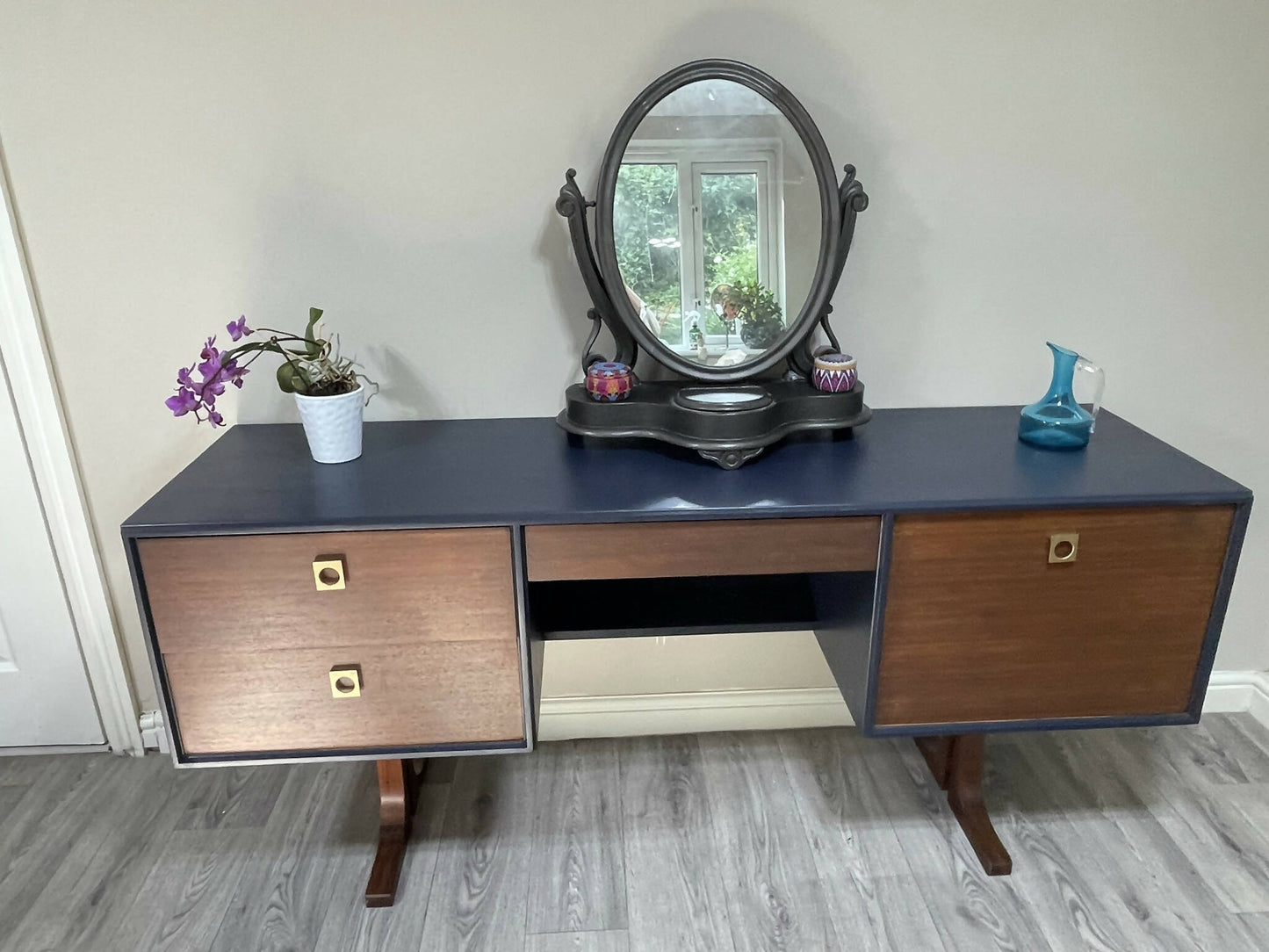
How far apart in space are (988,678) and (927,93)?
0.97 metres

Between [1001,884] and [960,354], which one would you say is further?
[960,354]

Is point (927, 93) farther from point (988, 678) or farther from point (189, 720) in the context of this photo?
point (189, 720)

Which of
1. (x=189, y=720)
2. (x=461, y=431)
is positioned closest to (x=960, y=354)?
(x=461, y=431)

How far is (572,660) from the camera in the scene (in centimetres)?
186

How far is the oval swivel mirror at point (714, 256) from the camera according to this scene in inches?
55.7

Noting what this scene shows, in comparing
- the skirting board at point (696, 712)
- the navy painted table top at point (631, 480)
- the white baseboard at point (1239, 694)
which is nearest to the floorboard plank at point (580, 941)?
the skirting board at point (696, 712)

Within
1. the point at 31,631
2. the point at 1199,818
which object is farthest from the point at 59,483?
the point at 1199,818

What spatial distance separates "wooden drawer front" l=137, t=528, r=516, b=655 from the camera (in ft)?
4.10

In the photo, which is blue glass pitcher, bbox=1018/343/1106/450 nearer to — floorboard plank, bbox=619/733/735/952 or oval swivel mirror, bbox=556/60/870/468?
oval swivel mirror, bbox=556/60/870/468

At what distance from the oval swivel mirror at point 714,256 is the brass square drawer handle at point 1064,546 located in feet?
1.20

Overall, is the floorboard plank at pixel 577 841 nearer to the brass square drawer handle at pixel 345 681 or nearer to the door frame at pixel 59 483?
the brass square drawer handle at pixel 345 681

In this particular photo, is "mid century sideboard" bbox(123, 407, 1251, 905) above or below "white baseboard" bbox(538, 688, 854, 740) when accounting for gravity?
above

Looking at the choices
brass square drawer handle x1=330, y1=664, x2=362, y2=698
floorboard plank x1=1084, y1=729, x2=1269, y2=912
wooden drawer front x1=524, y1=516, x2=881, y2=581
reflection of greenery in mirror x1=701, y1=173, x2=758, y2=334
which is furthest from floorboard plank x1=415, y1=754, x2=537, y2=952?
floorboard plank x1=1084, y1=729, x2=1269, y2=912

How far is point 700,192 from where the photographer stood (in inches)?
57.7
